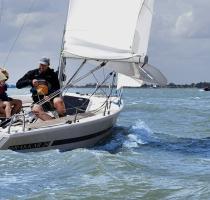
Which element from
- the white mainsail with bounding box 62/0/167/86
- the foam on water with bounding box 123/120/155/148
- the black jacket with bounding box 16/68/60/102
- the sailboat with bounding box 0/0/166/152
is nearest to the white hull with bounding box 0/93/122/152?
the sailboat with bounding box 0/0/166/152

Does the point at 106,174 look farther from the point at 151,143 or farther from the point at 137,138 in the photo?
the point at 137,138

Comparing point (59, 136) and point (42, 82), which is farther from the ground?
point (42, 82)

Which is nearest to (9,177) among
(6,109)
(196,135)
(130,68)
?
(6,109)

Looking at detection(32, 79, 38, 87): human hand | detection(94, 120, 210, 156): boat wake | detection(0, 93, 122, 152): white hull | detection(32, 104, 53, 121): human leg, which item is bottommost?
detection(94, 120, 210, 156): boat wake

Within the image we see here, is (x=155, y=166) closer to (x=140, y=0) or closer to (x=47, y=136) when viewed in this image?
(x=47, y=136)

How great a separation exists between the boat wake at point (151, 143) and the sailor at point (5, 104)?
72.2 inches

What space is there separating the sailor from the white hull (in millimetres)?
818

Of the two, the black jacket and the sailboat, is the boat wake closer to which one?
the sailboat

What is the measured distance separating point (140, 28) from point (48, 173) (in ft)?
13.8

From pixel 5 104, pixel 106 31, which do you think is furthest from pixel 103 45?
pixel 5 104

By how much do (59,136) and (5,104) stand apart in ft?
4.46

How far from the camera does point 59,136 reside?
33.0 ft

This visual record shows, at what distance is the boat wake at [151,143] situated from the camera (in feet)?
40.6

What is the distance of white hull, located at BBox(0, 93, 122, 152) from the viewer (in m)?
9.44
